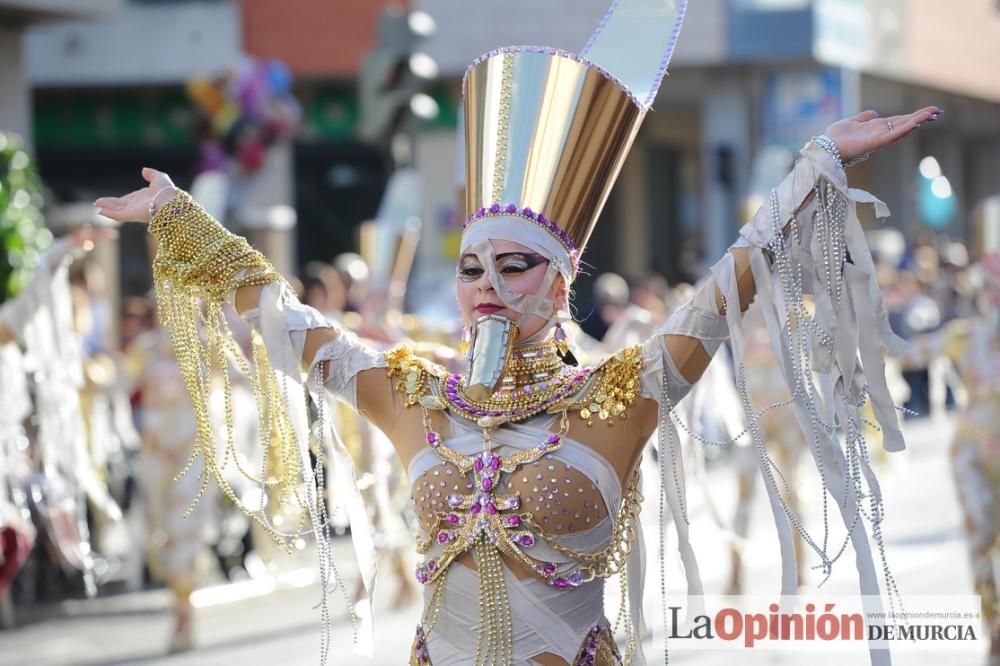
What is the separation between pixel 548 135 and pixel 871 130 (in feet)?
2.24

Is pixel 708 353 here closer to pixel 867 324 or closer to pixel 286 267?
pixel 867 324

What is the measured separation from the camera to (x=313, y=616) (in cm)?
970

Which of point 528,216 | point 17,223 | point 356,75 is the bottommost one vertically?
point 528,216

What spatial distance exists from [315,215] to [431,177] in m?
2.15

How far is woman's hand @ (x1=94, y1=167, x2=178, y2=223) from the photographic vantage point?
156 inches

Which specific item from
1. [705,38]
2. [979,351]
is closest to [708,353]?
[979,351]

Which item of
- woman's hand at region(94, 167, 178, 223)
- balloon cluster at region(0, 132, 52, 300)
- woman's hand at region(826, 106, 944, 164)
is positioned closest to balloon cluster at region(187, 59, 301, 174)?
balloon cluster at region(0, 132, 52, 300)

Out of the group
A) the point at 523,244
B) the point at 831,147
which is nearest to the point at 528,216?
the point at 523,244

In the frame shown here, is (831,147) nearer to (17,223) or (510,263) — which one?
(510,263)

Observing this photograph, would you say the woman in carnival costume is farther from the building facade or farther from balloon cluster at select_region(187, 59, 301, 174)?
the building facade

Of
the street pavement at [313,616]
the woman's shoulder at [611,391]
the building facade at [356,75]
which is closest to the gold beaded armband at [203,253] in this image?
the woman's shoulder at [611,391]

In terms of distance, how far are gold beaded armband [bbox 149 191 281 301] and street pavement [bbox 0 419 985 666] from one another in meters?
3.80

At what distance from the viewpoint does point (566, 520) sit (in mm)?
3652

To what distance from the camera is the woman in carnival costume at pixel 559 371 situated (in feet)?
11.8
